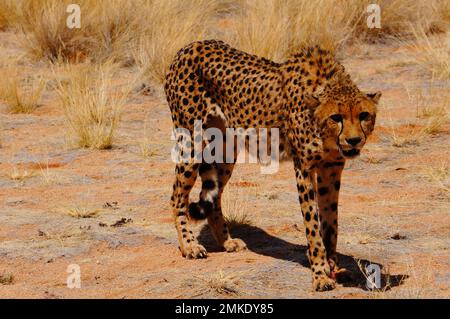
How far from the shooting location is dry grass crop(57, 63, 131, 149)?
8484mm

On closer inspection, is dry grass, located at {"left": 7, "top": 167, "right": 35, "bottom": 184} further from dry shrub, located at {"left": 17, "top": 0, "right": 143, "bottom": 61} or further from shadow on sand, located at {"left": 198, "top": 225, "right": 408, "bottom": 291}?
dry shrub, located at {"left": 17, "top": 0, "right": 143, "bottom": 61}

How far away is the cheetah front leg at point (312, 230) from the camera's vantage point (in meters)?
5.31

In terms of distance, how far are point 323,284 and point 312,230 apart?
292mm

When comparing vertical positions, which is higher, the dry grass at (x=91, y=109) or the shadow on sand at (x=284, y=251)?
the dry grass at (x=91, y=109)

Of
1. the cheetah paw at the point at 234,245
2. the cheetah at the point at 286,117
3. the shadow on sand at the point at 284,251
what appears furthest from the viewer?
the cheetah paw at the point at 234,245

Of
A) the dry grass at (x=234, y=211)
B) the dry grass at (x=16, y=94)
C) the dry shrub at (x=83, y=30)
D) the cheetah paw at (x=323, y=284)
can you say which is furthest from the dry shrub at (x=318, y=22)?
the cheetah paw at (x=323, y=284)

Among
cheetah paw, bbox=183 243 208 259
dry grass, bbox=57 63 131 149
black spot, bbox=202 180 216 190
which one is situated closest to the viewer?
Answer: cheetah paw, bbox=183 243 208 259

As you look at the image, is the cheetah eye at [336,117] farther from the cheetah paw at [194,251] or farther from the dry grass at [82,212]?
the dry grass at [82,212]

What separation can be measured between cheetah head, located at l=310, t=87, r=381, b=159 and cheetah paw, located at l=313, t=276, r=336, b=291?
686 millimetres

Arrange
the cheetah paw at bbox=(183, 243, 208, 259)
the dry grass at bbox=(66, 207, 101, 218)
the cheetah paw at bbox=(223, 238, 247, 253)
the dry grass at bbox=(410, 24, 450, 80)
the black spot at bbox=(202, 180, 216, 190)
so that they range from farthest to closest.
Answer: the dry grass at bbox=(410, 24, 450, 80) < the dry grass at bbox=(66, 207, 101, 218) < the cheetah paw at bbox=(223, 238, 247, 253) < the black spot at bbox=(202, 180, 216, 190) < the cheetah paw at bbox=(183, 243, 208, 259)

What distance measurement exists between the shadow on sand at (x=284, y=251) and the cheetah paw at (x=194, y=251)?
0.30 meters

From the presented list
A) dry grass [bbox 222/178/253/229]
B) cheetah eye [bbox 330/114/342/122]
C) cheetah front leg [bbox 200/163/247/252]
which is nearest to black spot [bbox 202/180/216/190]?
cheetah front leg [bbox 200/163/247/252]
